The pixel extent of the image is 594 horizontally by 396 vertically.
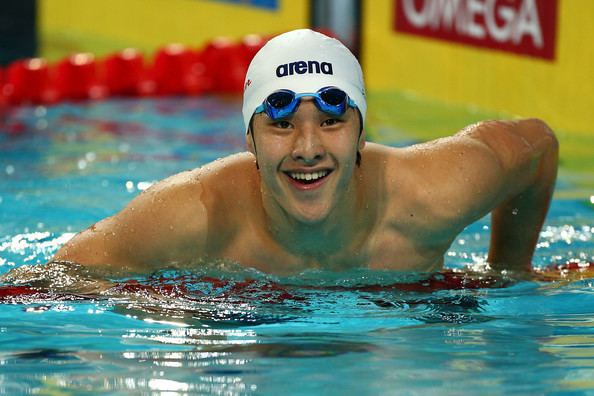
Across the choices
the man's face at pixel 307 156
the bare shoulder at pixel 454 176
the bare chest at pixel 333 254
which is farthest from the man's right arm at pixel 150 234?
the bare shoulder at pixel 454 176

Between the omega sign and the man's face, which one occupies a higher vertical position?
the omega sign

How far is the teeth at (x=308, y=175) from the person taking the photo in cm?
347

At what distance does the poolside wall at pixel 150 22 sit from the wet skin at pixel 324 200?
20.3 feet

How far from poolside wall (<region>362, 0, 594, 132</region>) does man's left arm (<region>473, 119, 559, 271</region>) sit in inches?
125

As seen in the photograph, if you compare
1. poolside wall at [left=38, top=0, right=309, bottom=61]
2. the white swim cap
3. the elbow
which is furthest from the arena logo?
poolside wall at [left=38, top=0, right=309, bottom=61]

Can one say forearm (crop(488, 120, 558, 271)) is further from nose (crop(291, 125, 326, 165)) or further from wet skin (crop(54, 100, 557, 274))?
nose (crop(291, 125, 326, 165))

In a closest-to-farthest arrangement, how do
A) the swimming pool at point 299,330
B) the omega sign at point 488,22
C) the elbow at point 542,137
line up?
the swimming pool at point 299,330 < the elbow at point 542,137 < the omega sign at point 488,22

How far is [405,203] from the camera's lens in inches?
151

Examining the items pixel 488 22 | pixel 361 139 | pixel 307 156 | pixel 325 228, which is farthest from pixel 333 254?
pixel 488 22

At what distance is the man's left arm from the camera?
395cm

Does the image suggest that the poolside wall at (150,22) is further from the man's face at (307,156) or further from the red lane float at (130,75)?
the man's face at (307,156)

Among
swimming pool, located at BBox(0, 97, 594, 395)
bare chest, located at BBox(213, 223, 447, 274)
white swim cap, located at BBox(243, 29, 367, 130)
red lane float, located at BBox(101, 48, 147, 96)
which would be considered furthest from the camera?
red lane float, located at BBox(101, 48, 147, 96)

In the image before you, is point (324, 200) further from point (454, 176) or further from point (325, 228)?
point (454, 176)

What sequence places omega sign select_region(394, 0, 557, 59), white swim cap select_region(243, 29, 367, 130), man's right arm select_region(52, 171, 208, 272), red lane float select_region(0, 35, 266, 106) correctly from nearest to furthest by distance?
white swim cap select_region(243, 29, 367, 130) → man's right arm select_region(52, 171, 208, 272) → omega sign select_region(394, 0, 557, 59) → red lane float select_region(0, 35, 266, 106)
